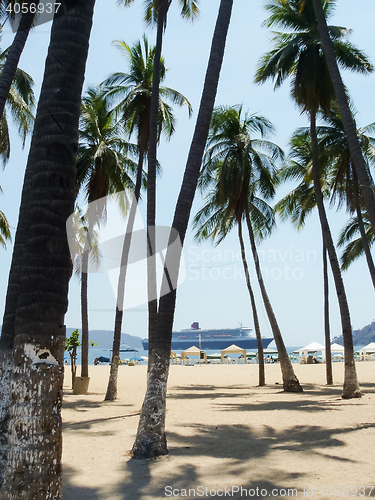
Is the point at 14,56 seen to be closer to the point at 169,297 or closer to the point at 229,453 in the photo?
the point at 169,297

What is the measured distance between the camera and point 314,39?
13789 millimetres

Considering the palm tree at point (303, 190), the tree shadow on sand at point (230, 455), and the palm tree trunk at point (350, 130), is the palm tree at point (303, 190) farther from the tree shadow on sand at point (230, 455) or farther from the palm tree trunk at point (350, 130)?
the tree shadow on sand at point (230, 455)

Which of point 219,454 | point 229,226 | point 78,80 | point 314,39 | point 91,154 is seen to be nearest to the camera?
point 78,80

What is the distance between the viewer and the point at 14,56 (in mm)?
8898

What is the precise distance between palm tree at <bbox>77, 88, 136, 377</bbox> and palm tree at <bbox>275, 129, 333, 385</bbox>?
7.40m

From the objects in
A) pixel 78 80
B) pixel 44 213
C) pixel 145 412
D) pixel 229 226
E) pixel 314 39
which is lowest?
pixel 145 412

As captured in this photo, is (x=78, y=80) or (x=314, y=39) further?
(x=314, y=39)

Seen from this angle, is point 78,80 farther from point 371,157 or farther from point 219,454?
point 371,157

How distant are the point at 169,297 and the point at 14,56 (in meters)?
6.27

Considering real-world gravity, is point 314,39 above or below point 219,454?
above

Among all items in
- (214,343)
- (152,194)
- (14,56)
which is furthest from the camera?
(214,343)

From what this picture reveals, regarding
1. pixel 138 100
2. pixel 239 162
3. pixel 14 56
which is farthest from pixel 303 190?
pixel 14 56

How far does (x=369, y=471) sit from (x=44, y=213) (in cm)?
465

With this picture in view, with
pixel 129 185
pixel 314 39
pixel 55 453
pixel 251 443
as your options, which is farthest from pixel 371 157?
pixel 55 453
